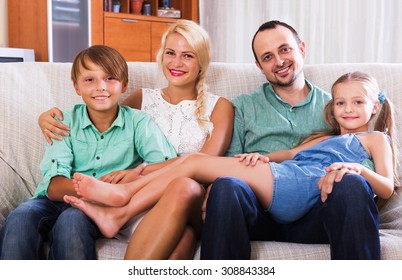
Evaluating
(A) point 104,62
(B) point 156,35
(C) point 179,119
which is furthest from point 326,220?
(B) point 156,35

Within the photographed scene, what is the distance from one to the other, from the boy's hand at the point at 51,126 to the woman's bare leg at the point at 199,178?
309 millimetres

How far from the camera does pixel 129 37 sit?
14.0ft

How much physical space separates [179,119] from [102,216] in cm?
51

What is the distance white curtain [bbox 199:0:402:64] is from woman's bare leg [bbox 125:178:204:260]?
2044 mm

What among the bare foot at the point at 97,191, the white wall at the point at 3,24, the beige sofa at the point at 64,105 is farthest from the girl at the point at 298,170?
the white wall at the point at 3,24

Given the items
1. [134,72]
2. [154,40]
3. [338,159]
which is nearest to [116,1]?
[154,40]

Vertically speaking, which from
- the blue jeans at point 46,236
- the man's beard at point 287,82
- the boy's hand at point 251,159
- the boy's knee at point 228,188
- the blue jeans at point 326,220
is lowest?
the blue jeans at point 46,236

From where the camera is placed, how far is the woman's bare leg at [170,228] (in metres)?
1.36

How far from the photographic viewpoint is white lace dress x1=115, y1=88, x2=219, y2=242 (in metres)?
1.87

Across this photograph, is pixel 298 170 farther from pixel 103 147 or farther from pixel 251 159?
pixel 103 147

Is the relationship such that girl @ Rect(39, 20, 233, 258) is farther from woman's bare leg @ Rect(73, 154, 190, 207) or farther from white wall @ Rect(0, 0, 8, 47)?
white wall @ Rect(0, 0, 8, 47)

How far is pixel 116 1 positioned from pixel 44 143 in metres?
2.70

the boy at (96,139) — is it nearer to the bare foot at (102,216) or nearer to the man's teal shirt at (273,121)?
the bare foot at (102,216)
